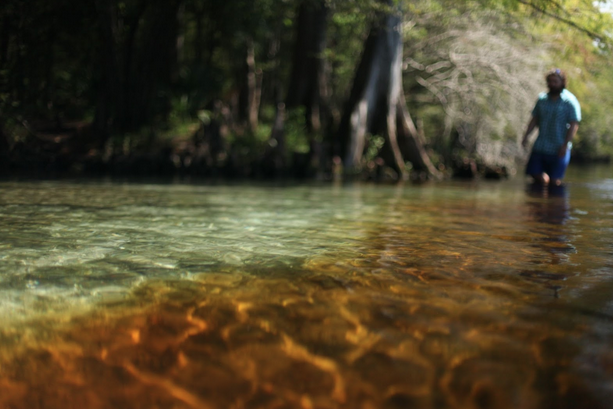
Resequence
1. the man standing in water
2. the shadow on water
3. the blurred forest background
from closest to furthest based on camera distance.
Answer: the shadow on water
the man standing in water
the blurred forest background

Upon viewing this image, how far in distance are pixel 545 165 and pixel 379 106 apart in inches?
274

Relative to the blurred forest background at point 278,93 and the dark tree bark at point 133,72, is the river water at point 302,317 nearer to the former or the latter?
the blurred forest background at point 278,93

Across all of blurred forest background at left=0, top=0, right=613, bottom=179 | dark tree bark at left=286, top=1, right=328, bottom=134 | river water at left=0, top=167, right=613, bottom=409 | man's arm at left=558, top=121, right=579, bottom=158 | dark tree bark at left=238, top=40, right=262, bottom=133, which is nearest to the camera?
river water at left=0, top=167, right=613, bottom=409

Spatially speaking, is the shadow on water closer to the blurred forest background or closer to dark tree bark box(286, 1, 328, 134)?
the blurred forest background

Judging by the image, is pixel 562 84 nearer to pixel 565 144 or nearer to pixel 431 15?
pixel 565 144

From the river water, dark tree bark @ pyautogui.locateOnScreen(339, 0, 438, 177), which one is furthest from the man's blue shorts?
dark tree bark @ pyautogui.locateOnScreen(339, 0, 438, 177)

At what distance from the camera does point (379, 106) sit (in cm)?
1695

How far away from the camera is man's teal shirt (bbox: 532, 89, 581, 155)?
9.72 meters

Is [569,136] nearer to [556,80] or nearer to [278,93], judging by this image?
[556,80]

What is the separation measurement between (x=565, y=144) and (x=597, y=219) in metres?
3.19

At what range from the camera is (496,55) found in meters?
18.7

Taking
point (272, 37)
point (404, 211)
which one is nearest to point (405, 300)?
point (404, 211)

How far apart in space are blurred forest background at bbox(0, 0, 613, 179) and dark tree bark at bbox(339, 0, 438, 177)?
0.04 meters

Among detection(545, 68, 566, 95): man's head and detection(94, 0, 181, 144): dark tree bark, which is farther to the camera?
detection(94, 0, 181, 144): dark tree bark
